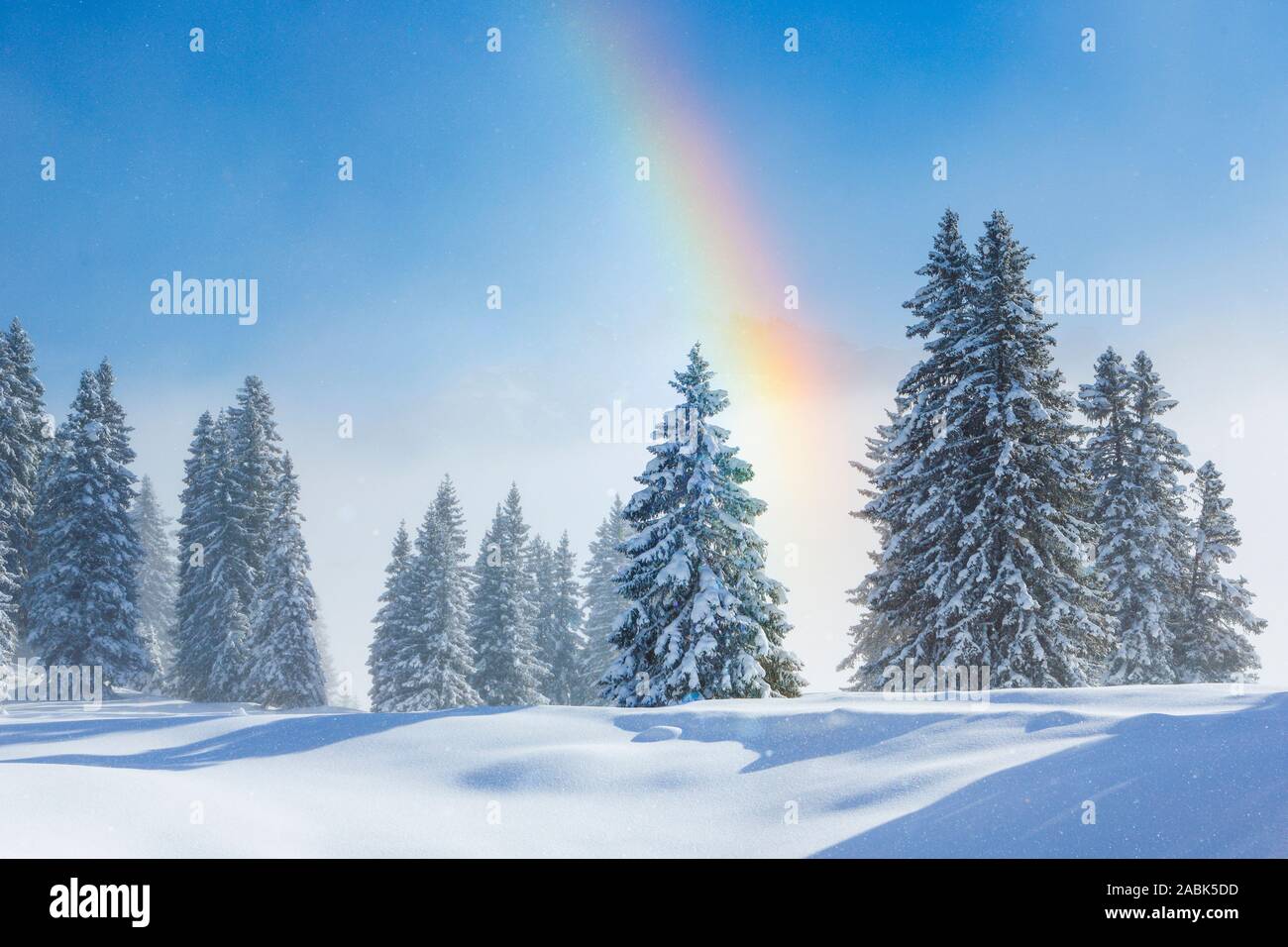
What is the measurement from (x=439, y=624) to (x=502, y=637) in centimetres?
333

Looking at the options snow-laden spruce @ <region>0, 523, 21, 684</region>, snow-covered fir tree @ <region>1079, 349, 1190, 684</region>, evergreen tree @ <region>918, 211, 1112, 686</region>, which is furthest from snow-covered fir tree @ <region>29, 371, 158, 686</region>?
snow-covered fir tree @ <region>1079, 349, 1190, 684</region>

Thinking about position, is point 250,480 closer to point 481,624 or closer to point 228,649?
point 228,649

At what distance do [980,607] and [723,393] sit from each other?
8.47 meters

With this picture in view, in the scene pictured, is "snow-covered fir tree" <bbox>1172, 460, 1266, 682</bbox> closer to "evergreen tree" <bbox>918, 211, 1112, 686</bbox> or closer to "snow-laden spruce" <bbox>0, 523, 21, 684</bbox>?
"evergreen tree" <bbox>918, 211, 1112, 686</bbox>

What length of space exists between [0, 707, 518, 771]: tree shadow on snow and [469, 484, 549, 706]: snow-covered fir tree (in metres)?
28.0

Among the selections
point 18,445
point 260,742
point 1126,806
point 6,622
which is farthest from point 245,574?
point 1126,806

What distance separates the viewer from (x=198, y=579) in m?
38.9

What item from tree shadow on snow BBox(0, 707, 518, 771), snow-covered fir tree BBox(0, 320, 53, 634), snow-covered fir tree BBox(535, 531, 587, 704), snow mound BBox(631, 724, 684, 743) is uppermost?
snow-covered fir tree BBox(0, 320, 53, 634)

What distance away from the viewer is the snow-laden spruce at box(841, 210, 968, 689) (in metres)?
21.9

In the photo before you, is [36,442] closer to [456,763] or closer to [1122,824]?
[456,763]

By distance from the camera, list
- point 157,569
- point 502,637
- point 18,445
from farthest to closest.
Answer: point 157,569 < point 502,637 < point 18,445

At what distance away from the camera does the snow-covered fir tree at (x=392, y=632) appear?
40875 millimetres

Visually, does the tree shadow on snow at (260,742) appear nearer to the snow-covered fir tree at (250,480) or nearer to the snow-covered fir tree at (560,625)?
the snow-covered fir tree at (250,480)

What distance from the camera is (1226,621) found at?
30.3 meters
